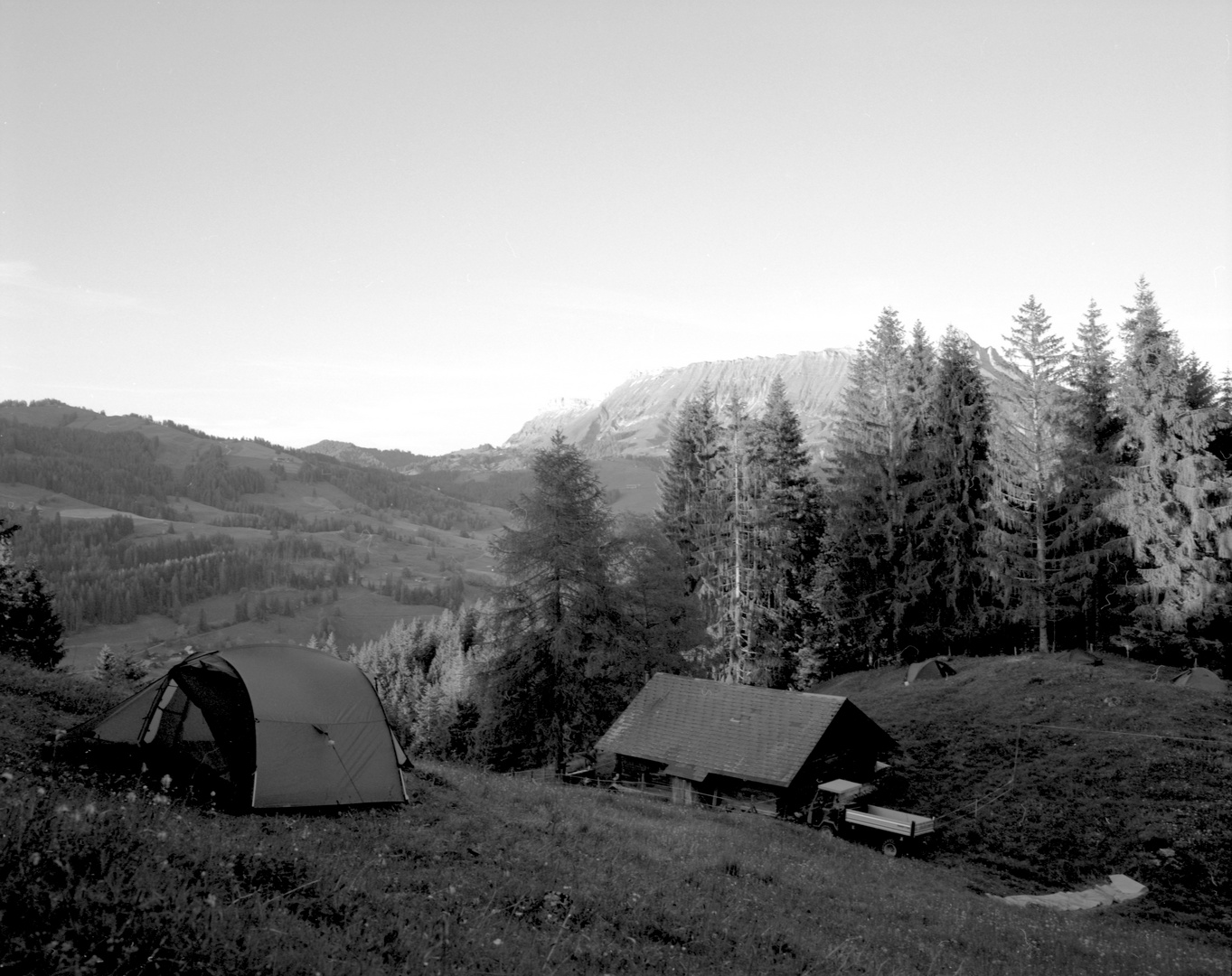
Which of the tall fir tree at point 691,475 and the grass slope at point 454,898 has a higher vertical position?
the tall fir tree at point 691,475

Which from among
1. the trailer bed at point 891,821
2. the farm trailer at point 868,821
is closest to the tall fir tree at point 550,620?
the farm trailer at point 868,821

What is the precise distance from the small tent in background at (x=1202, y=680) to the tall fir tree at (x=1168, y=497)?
207 centimetres

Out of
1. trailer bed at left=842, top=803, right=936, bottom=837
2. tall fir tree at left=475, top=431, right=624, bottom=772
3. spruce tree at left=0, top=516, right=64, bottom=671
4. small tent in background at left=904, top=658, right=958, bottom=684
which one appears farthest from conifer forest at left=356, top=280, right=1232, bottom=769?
spruce tree at left=0, top=516, right=64, bottom=671

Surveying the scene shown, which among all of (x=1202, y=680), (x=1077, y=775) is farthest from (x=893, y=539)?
(x=1077, y=775)

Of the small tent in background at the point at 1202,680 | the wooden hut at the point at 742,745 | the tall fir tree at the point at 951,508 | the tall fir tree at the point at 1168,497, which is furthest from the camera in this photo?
the tall fir tree at the point at 951,508

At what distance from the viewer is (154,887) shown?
5.64 metres

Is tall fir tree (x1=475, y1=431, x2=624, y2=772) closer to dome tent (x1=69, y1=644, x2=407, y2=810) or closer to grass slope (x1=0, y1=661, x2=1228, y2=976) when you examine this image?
grass slope (x1=0, y1=661, x2=1228, y2=976)

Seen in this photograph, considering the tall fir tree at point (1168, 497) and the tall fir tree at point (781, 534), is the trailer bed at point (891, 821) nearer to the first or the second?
the tall fir tree at point (1168, 497)

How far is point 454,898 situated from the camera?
792cm

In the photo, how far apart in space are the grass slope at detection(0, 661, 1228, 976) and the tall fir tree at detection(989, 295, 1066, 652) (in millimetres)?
21583

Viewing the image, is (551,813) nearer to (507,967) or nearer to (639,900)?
(639,900)

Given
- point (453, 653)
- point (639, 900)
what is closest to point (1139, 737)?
point (639, 900)

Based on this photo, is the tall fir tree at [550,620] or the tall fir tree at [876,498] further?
the tall fir tree at [876,498]

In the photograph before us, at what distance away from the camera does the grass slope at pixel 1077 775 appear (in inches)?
779
